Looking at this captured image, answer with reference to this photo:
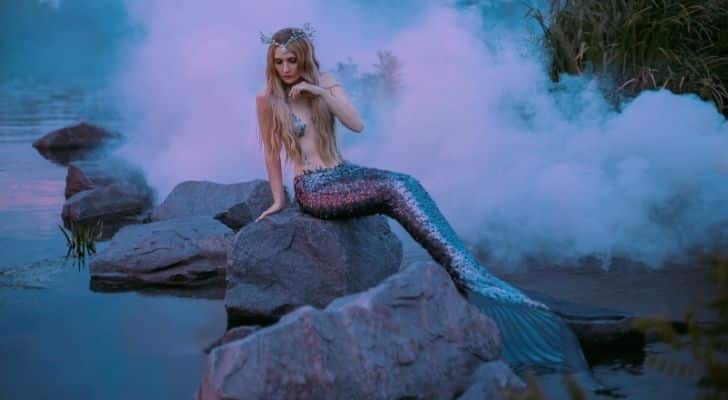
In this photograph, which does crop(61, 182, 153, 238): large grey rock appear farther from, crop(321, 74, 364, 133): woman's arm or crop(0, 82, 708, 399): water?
crop(321, 74, 364, 133): woman's arm

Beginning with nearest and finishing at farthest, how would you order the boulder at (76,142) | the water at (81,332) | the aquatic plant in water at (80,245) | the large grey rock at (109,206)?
the water at (81,332), the aquatic plant in water at (80,245), the large grey rock at (109,206), the boulder at (76,142)

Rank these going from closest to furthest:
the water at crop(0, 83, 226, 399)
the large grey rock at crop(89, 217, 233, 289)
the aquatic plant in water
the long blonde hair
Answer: the water at crop(0, 83, 226, 399)
the long blonde hair
the large grey rock at crop(89, 217, 233, 289)
the aquatic plant in water

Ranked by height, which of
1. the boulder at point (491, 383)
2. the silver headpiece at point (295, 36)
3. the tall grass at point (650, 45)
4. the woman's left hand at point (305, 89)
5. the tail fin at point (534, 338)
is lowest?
the boulder at point (491, 383)

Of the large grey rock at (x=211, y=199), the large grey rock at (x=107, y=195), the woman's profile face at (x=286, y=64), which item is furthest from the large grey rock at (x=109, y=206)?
the woman's profile face at (x=286, y=64)

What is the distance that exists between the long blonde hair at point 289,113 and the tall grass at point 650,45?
3706mm

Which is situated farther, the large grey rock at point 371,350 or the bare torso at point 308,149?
the bare torso at point 308,149

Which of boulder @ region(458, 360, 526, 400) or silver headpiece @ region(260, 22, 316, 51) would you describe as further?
silver headpiece @ region(260, 22, 316, 51)

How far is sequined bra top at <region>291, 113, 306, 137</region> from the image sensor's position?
4.77 metres

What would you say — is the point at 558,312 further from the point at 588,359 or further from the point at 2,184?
the point at 2,184

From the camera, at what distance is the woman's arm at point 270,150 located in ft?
15.7

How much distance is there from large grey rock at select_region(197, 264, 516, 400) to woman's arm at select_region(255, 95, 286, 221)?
64.0 inches

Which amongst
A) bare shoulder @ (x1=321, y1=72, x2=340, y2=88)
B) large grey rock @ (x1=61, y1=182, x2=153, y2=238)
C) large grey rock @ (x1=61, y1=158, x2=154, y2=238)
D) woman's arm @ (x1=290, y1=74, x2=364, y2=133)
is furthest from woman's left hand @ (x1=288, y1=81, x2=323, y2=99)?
large grey rock @ (x1=61, y1=182, x2=153, y2=238)

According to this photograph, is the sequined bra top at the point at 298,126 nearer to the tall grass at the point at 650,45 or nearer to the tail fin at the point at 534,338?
the tail fin at the point at 534,338

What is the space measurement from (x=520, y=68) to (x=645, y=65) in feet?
3.67
